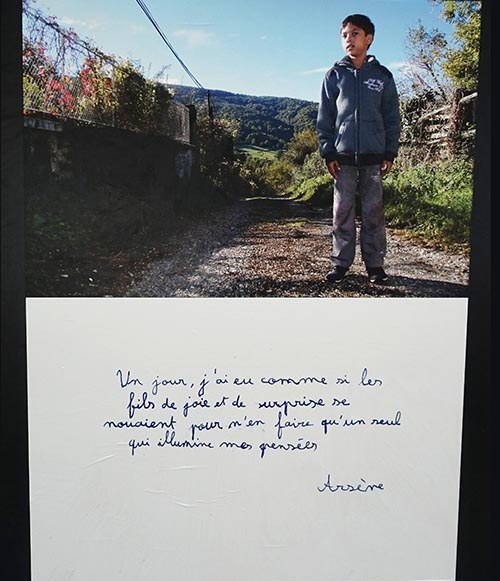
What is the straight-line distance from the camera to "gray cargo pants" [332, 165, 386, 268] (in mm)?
1679

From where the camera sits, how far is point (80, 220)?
1.57 m

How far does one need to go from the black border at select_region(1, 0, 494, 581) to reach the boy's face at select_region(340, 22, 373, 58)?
28 centimetres

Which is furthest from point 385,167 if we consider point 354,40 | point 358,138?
point 354,40

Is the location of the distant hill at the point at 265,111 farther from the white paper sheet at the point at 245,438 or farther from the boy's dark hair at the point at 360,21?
the white paper sheet at the point at 245,438

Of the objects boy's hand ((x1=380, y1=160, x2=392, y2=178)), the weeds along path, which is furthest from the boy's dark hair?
the weeds along path

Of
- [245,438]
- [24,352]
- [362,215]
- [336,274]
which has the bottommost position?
[245,438]

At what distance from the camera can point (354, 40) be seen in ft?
5.41

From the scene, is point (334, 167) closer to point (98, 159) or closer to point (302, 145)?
point (302, 145)

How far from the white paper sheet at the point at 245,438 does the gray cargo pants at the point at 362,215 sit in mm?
119

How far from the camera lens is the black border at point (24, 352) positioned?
1.53 metres

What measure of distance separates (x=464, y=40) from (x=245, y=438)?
109cm

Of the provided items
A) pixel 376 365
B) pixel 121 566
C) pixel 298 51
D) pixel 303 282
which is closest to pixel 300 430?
pixel 376 365
